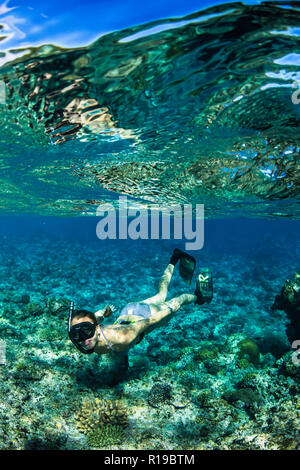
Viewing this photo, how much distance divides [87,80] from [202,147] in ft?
16.3

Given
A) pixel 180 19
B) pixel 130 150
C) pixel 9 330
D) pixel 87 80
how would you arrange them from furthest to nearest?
1. pixel 130 150
2. pixel 9 330
3. pixel 87 80
4. pixel 180 19

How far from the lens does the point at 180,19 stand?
13.8 ft

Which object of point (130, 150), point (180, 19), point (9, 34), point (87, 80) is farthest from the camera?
point (130, 150)

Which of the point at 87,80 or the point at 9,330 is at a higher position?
the point at 87,80

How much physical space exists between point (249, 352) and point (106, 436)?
19.4 feet

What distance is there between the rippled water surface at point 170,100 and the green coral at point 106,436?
25.8 feet

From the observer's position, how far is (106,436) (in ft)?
16.4

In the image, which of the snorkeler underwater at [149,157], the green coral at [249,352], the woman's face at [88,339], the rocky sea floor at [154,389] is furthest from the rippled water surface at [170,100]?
the green coral at [249,352]

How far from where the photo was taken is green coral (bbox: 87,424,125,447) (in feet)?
15.9

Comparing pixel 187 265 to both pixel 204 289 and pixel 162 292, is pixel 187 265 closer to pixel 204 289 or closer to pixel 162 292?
pixel 204 289

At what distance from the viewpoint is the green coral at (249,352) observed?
863cm

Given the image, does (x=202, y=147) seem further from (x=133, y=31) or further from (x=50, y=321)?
(x=50, y=321)

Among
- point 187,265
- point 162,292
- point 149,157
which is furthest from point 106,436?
point 149,157
